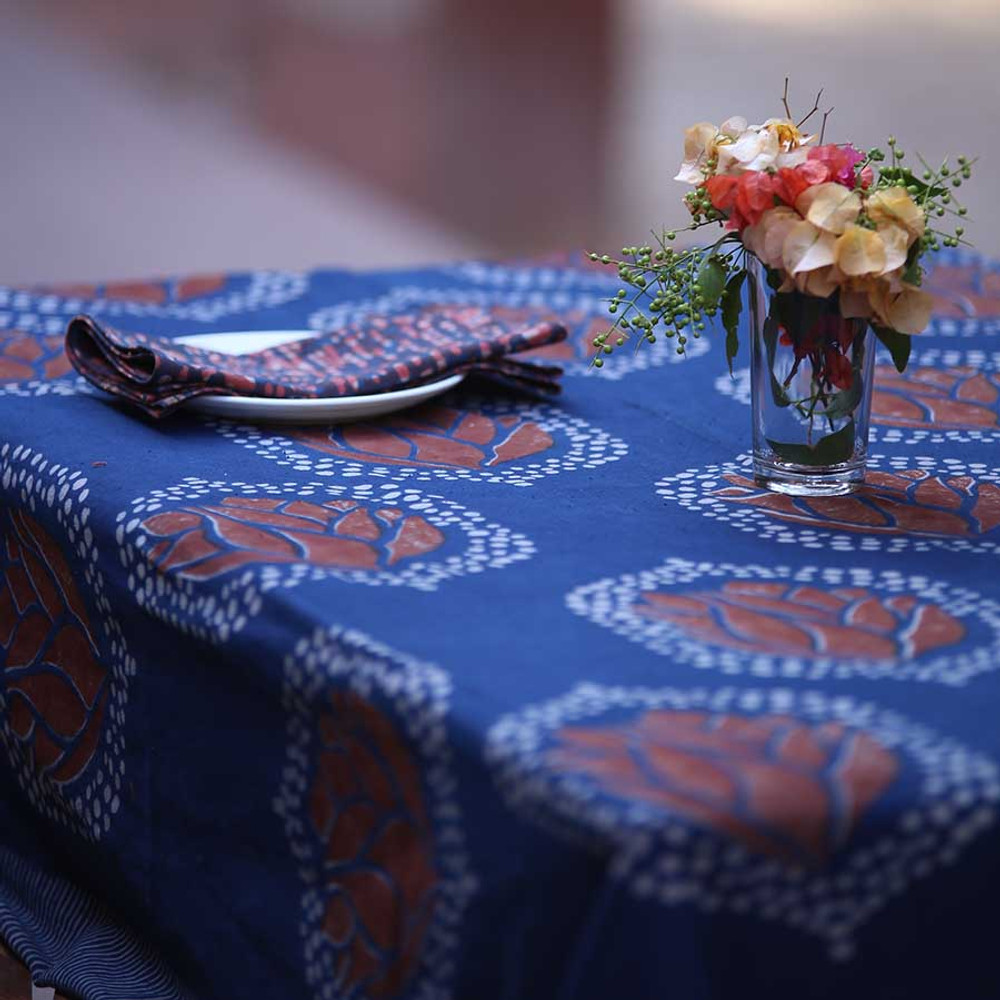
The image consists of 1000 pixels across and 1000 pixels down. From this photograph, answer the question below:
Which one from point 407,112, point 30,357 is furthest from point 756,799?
point 407,112

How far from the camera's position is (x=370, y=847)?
832 millimetres

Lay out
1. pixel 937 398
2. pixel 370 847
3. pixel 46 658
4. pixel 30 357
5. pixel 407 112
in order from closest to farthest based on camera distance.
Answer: pixel 370 847 < pixel 46 658 < pixel 937 398 < pixel 30 357 < pixel 407 112

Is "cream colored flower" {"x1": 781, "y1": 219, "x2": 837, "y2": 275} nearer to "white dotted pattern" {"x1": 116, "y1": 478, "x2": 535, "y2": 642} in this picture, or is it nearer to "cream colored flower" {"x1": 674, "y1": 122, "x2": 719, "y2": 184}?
"cream colored flower" {"x1": 674, "y1": 122, "x2": 719, "y2": 184}

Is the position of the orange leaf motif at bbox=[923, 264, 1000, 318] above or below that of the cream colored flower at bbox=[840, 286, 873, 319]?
below

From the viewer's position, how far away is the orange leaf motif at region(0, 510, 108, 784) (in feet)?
3.94

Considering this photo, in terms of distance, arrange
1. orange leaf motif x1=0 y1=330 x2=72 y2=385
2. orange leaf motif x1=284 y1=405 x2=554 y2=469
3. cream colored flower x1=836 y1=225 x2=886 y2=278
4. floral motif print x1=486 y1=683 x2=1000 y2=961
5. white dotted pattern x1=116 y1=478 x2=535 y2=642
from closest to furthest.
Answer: floral motif print x1=486 y1=683 x2=1000 y2=961 → white dotted pattern x1=116 y1=478 x2=535 y2=642 → cream colored flower x1=836 y1=225 x2=886 y2=278 → orange leaf motif x1=284 y1=405 x2=554 y2=469 → orange leaf motif x1=0 y1=330 x2=72 y2=385

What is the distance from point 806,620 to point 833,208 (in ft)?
1.14

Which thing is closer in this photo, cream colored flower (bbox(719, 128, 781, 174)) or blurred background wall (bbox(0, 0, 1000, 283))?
cream colored flower (bbox(719, 128, 781, 174))

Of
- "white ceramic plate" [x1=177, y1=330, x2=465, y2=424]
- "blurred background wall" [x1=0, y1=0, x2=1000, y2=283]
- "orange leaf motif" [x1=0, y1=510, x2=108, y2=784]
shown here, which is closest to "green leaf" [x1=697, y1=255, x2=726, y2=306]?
"white ceramic plate" [x1=177, y1=330, x2=465, y2=424]

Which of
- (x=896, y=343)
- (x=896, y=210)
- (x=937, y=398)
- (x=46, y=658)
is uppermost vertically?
(x=896, y=210)

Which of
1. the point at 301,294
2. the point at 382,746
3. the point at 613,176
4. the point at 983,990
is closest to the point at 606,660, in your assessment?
the point at 382,746

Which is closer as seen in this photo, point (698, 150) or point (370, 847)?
point (370, 847)

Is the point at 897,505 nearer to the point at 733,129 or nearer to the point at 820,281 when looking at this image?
the point at 820,281

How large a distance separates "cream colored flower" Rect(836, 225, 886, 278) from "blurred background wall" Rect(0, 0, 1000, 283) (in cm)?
291
